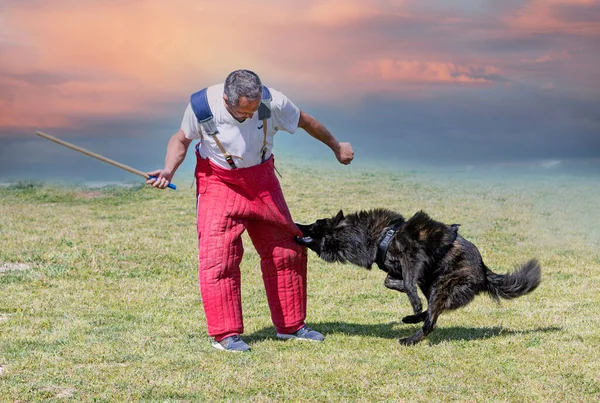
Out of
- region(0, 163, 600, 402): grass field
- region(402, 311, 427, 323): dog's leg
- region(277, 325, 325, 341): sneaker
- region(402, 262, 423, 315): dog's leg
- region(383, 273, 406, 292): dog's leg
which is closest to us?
region(0, 163, 600, 402): grass field

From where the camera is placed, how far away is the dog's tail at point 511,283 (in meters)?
7.47

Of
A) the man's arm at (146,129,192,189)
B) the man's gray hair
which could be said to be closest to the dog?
the man's arm at (146,129,192,189)

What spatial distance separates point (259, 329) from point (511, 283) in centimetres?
271

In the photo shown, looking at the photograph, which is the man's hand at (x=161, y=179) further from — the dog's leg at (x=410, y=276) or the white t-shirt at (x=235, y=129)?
the dog's leg at (x=410, y=276)

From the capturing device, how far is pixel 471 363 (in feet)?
21.6

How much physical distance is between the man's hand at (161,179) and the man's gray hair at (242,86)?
91 centimetres

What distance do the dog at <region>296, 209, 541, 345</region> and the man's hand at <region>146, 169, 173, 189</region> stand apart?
4.67 feet

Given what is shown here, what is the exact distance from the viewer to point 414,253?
7047mm

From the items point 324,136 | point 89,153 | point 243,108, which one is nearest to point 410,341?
point 324,136

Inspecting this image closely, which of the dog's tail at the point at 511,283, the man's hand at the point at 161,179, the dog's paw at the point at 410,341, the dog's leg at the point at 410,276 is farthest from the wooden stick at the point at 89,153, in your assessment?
the dog's tail at the point at 511,283

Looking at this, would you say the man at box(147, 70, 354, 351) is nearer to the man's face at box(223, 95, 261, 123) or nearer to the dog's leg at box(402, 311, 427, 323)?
the man's face at box(223, 95, 261, 123)

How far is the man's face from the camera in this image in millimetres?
6320

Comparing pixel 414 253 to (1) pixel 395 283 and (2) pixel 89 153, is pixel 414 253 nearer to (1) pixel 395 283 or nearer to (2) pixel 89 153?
(1) pixel 395 283

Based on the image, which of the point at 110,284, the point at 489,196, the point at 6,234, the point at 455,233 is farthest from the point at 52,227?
the point at 489,196
